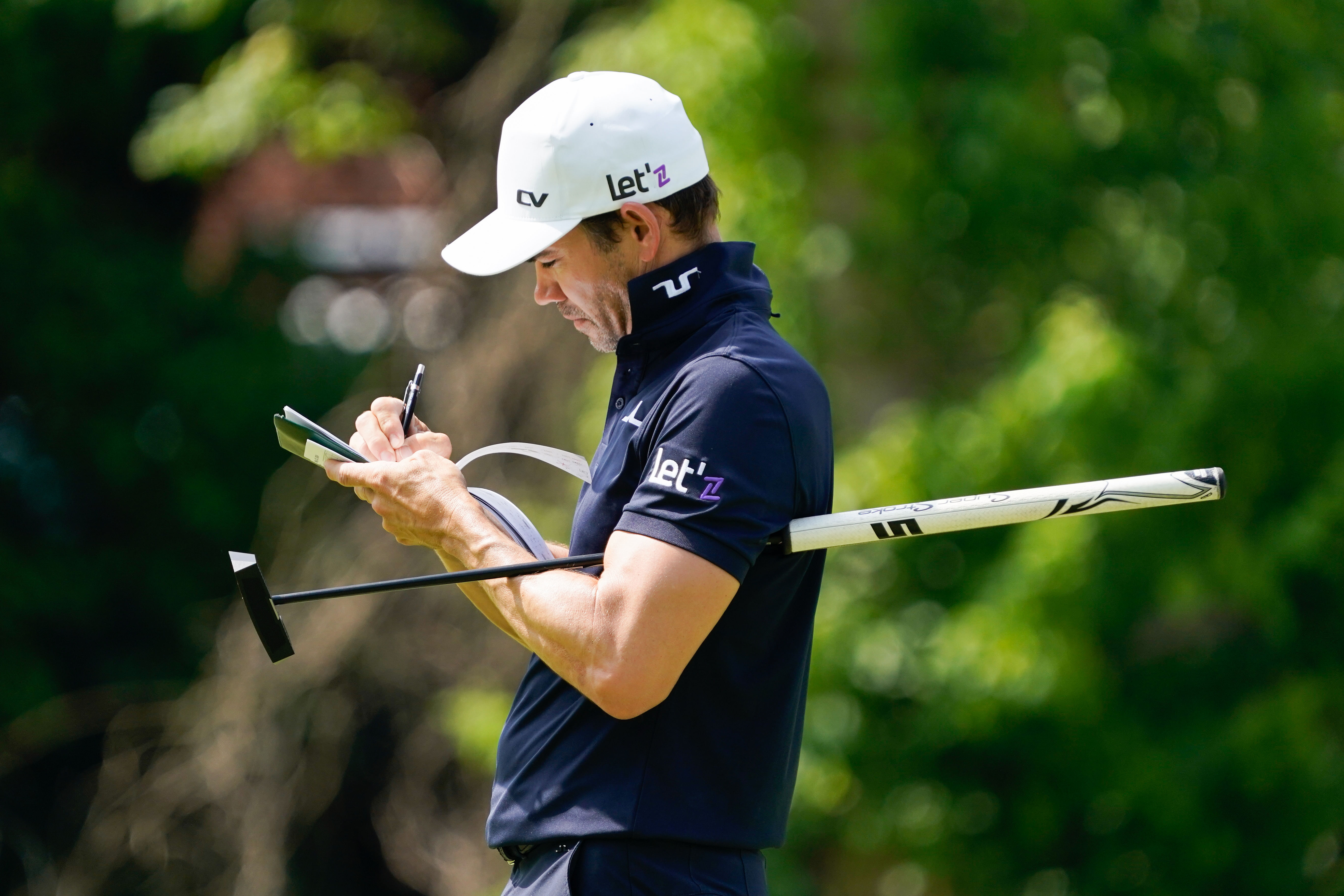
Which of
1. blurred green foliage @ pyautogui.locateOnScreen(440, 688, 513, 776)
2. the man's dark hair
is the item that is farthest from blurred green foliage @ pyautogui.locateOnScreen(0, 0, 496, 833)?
the man's dark hair

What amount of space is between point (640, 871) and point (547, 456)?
0.75 metres

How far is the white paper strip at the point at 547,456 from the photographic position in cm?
231

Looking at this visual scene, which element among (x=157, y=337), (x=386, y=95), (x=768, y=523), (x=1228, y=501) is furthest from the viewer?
(x=157, y=337)

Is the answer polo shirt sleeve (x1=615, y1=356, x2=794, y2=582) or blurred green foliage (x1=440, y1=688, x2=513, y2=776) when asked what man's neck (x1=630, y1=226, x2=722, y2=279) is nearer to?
polo shirt sleeve (x1=615, y1=356, x2=794, y2=582)

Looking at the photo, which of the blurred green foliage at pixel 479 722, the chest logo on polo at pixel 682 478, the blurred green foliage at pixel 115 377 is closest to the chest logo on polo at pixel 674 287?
the chest logo on polo at pixel 682 478

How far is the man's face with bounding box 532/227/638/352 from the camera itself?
2.14 metres

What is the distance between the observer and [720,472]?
186 cm

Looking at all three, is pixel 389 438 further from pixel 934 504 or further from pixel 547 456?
pixel 934 504

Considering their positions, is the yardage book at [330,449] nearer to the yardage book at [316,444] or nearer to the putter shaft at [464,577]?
the yardage book at [316,444]

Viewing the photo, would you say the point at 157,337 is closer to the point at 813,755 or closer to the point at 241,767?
the point at 241,767

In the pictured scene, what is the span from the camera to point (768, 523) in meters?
1.91

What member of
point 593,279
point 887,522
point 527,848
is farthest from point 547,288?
point 527,848

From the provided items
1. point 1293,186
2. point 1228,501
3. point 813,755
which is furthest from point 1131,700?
point 1293,186

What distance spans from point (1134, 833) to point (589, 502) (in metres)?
4.13
